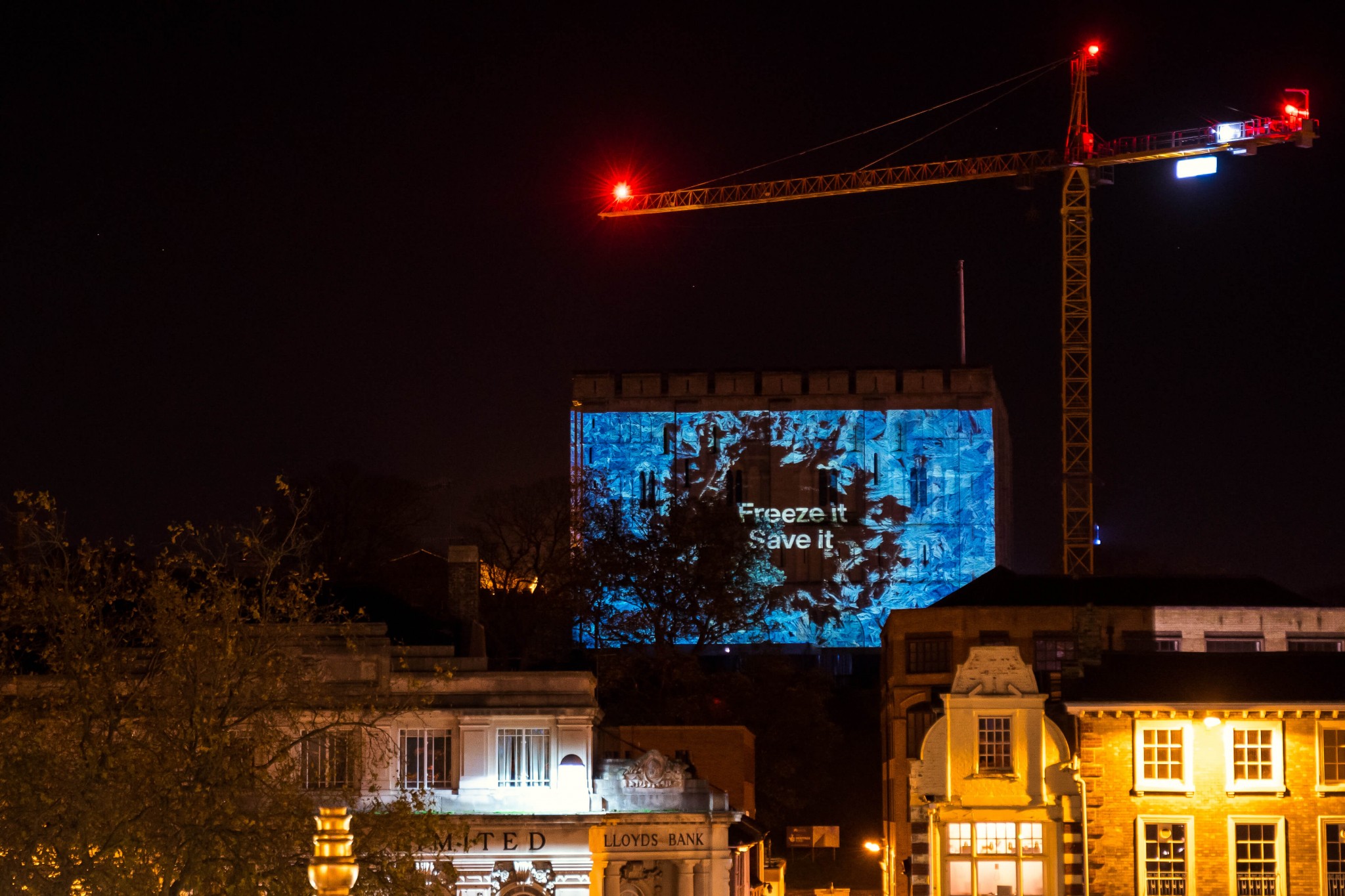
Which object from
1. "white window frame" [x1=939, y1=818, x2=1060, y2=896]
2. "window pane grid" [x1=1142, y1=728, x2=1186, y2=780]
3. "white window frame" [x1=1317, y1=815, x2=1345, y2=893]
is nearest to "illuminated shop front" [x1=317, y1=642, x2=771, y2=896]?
"white window frame" [x1=939, y1=818, x2=1060, y2=896]

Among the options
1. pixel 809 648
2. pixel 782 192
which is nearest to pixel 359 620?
pixel 809 648

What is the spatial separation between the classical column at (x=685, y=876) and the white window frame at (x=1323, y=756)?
15.4 m

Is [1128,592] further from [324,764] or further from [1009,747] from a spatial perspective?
[324,764]

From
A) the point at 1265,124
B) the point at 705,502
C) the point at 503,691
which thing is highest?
the point at 1265,124

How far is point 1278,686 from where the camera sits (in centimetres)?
4984

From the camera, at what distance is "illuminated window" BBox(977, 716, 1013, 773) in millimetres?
50906

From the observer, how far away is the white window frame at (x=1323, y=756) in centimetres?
4872

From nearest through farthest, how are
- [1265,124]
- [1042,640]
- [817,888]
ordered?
[1042,640] < [817,888] < [1265,124]

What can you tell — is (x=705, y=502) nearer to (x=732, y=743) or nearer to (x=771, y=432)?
(x=771, y=432)

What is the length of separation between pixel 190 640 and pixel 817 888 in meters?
40.1

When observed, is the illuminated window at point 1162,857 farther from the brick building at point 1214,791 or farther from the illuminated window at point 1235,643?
the illuminated window at point 1235,643

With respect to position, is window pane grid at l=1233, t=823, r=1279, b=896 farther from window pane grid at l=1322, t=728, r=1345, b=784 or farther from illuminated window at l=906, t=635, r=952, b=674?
illuminated window at l=906, t=635, r=952, b=674

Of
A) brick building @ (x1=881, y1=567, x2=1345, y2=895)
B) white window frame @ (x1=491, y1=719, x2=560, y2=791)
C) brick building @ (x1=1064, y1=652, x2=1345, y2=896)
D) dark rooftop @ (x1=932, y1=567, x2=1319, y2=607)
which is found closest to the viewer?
brick building @ (x1=1064, y1=652, x2=1345, y2=896)

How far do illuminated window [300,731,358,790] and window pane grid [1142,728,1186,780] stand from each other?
Result: 63.3 ft
